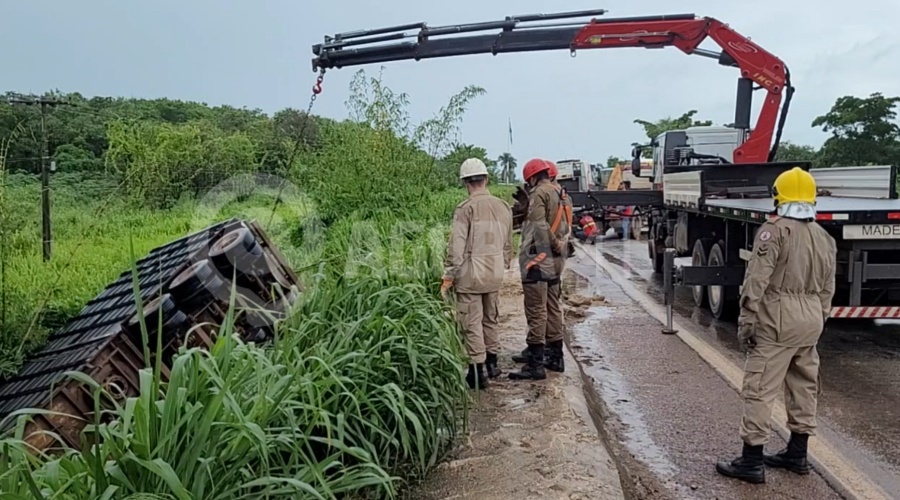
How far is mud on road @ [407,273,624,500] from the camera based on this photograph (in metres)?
3.40

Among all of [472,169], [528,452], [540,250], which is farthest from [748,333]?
[472,169]

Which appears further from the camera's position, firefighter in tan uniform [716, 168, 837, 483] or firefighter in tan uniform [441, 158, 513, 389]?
firefighter in tan uniform [441, 158, 513, 389]

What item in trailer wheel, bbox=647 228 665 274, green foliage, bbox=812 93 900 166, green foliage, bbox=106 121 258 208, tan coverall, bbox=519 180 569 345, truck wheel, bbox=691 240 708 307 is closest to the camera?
tan coverall, bbox=519 180 569 345

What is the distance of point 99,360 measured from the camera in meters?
4.22

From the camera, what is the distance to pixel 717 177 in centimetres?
995

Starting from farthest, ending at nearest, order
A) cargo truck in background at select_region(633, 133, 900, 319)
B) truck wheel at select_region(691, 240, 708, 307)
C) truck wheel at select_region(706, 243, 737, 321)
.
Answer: truck wheel at select_region(691, 240, 708, 307) < truck wheel at select_region(706, 243, 737, 321) < cargo truck in background at select_region(633, 133, 900, 319)

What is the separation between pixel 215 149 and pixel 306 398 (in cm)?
1395

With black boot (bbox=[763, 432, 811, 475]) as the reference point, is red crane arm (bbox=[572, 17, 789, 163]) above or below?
above

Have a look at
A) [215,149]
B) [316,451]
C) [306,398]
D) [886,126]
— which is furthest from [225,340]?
[886,126]

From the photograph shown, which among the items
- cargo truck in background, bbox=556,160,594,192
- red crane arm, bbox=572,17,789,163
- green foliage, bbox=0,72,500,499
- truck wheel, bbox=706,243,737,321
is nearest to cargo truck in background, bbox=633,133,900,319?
truck wheel, bbox=706,243,737,321

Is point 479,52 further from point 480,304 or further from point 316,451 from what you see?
point 316,451

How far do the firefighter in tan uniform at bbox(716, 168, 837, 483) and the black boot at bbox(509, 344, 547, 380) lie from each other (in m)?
1.63

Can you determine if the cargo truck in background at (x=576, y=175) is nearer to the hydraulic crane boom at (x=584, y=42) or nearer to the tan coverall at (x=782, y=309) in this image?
the hydraulic crane boom at (x=584, y=42)

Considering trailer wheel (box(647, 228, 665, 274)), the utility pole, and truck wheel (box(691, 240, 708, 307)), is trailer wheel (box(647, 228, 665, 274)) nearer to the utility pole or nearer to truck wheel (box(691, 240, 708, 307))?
truck wheel (box(691, 240, 708, 307))
